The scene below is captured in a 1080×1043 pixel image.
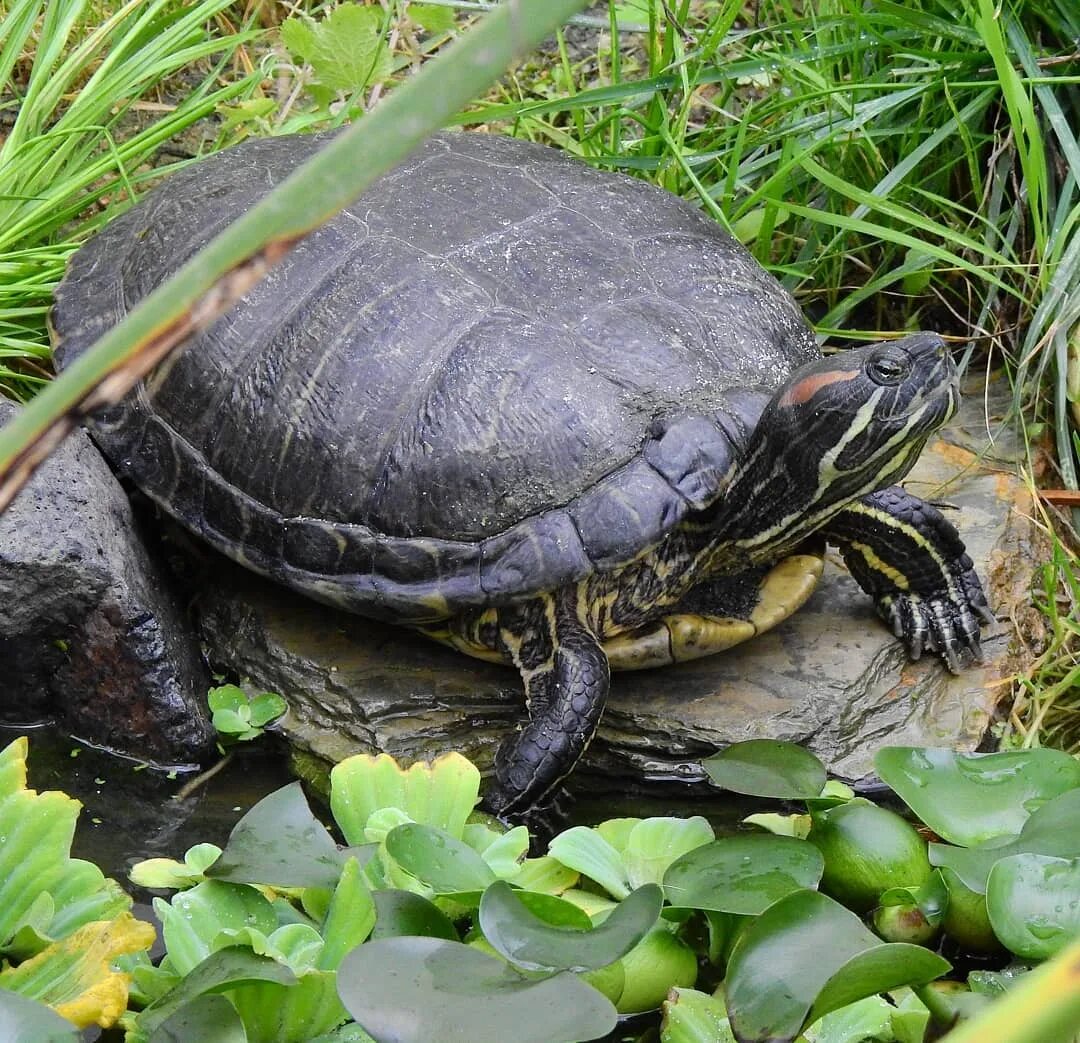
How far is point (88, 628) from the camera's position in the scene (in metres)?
2.59

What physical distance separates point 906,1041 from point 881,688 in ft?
3.45

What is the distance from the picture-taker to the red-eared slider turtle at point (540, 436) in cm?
236

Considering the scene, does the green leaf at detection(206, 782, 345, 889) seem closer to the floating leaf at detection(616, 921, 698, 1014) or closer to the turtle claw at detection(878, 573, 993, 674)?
the floating leaf at detection(616, 921, 698, 1014)

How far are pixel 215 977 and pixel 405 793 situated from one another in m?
0.52

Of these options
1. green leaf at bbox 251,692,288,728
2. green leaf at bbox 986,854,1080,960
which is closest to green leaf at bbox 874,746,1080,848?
green leaf at bbox 986,854,1080,960

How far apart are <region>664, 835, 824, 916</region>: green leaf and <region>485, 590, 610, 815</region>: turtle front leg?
0.48 m

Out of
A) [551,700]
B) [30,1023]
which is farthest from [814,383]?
[30,1023]

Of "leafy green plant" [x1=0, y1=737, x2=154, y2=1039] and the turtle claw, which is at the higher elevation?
"leafy green plant" [x1=0, y1=737, x2=154, y2=1039]

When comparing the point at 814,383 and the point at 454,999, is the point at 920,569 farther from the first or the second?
the point at 454,999

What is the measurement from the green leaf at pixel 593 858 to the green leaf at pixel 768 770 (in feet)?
0.67

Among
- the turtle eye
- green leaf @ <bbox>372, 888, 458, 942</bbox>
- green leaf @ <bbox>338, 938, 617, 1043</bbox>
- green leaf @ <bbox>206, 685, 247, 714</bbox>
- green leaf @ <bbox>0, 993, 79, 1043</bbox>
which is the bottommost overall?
green leaf @ <bbox>206, 685, 247, 714</bbox>

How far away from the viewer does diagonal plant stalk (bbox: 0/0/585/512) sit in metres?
0.59

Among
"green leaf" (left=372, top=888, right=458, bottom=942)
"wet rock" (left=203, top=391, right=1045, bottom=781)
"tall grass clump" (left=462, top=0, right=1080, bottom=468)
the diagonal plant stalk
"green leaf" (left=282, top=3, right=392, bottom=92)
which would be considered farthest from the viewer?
"green leaf" (left=282, top=3, right=392, bottom=92)

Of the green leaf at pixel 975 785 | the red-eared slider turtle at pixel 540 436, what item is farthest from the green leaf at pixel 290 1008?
the green leaf at pixel 975 785
